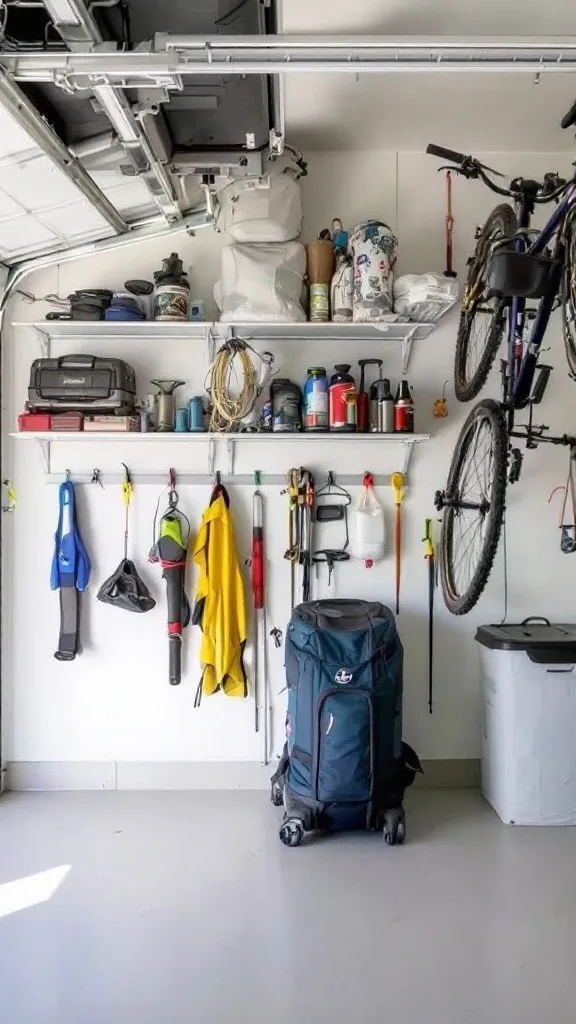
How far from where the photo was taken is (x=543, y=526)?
3.27 m

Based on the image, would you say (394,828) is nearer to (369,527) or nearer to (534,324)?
(369,527)

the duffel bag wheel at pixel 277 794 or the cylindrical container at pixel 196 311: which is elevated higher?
the cylindrical container at pixel 196 311

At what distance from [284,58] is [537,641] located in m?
2.29

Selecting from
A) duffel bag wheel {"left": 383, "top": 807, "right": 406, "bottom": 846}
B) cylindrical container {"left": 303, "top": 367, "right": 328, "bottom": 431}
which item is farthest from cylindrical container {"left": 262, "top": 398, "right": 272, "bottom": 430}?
duffel bag wheel {"left": 383, "top": 807, "right": 406, "bottom": 846}

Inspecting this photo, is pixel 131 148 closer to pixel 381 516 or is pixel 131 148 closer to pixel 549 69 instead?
pixel 549 69

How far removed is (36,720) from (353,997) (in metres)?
1.97

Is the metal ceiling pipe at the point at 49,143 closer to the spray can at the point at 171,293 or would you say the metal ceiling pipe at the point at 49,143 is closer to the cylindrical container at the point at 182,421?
the spray can at the point at 171,293

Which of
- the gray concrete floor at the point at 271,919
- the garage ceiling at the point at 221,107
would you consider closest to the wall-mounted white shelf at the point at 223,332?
the garage ceiling at the point at 221,107

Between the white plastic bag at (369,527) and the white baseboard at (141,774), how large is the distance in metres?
1.14

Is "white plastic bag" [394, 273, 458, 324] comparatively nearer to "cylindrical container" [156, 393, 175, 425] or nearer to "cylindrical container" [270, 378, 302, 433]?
"cylindrical container" [270, 378, 302, 433]

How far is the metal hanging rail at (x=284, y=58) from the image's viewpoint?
76.0 inches

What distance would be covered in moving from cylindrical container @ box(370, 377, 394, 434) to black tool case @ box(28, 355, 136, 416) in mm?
1103

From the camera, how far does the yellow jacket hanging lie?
3100 mm

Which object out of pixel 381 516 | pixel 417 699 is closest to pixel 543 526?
pixel 381 516
